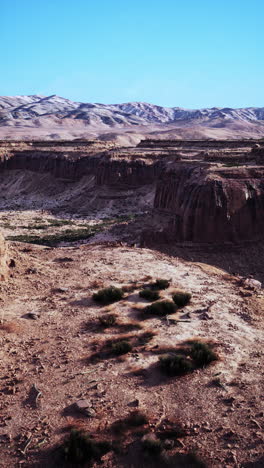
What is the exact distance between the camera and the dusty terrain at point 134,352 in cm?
878

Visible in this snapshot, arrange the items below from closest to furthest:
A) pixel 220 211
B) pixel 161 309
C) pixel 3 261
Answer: pixel 161 309 → pixel 3 261 → pixel 220 211

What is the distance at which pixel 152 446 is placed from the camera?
8.50 m

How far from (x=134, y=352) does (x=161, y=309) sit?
2833 millimetres

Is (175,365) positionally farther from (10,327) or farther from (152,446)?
(10,327)

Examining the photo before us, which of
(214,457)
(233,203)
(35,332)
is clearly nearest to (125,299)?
(35,332)

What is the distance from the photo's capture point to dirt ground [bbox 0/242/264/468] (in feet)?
28.5

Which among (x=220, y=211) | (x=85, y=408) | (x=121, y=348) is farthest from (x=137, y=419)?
(x=220, y=211)

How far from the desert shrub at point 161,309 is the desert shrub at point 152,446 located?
243 inches

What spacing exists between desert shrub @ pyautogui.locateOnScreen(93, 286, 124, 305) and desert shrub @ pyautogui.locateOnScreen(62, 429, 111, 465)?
6.95 meters

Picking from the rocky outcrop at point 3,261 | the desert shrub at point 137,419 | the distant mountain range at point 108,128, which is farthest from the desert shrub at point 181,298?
the distant mountain range at point 108,128

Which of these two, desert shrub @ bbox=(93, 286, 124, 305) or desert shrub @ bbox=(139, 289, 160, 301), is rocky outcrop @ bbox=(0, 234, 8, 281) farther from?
desert shrub @ bbox=(139, 289, 160, 301)

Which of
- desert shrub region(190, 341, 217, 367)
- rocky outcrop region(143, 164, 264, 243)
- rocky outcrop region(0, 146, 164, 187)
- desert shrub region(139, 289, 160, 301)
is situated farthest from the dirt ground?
rocky outcrop region(0, 146, 164, 187)

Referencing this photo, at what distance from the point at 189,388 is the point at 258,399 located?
5.31 ft

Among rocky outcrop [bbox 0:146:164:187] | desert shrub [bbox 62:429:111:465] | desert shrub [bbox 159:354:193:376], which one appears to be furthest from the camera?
rocky outcrop [bbox 0:146:164:187]
